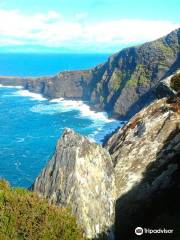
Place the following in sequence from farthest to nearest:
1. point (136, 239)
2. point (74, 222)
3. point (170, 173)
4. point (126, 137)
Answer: point (126, 137)
point (170, 173)
point (136, 239)
point (74, 222)

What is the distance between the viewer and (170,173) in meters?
26.3

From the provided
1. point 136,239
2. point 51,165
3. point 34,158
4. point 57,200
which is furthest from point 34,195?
point 34,158

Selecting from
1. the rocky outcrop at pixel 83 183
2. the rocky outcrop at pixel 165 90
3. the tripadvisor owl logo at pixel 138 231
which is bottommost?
the tripadvisor owl logo at pixel 138 231

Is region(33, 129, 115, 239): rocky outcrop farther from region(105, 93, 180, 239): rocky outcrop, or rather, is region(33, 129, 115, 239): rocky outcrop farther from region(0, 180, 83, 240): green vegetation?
region(105, 93, 180, 239): rocky outcrop

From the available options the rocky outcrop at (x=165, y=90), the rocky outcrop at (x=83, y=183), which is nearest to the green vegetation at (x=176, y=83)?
the rocky outcrop at (x=165, y=90)

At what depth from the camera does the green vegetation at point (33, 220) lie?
62.0ft

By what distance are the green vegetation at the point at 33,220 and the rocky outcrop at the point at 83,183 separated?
145 cm

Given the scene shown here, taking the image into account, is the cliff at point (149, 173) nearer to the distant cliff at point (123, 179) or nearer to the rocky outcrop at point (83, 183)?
the distant cliff at point (123, 179)

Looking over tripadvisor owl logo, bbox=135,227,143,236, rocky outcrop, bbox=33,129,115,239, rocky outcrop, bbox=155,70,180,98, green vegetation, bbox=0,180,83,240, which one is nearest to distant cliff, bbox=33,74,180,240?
rocky outcrop, bbox=33,129,115,239

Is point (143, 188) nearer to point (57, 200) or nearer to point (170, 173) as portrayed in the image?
point (170, 173)

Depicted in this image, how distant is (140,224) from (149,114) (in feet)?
32.7

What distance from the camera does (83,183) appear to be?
73.9 feet

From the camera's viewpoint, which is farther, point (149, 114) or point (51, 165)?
point (149, 114)

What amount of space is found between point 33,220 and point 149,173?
9813 millimetres
